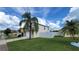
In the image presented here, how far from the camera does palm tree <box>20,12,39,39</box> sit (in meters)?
1.92

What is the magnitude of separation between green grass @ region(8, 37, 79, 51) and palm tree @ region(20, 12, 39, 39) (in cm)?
9

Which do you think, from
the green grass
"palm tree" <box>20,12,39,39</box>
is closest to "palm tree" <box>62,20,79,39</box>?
the green grass

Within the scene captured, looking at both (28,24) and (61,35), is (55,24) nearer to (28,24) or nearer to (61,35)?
(61,35)

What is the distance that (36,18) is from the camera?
1.92 meters

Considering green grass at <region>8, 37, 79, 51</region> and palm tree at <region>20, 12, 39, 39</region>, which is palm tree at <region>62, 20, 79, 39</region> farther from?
palm tree at <region>20, 12, 39, 39</region>

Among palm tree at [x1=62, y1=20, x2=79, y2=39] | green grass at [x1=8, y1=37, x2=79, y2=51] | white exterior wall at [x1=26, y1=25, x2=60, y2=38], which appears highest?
palm tree at [x1=62, y1=20, x2=79, y2=39]

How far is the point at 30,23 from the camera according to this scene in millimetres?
1939

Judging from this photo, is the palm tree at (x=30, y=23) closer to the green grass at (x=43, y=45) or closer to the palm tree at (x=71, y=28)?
the green grass at (x=43, y=45)

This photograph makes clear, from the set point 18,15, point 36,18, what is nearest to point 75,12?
point 36,18

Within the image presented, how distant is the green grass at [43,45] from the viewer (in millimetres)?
1901

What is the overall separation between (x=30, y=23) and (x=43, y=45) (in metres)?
0.26

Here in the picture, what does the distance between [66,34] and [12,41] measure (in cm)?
55

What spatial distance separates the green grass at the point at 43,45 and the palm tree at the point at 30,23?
0.30ft

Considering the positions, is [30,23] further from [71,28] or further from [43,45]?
[71,28]
